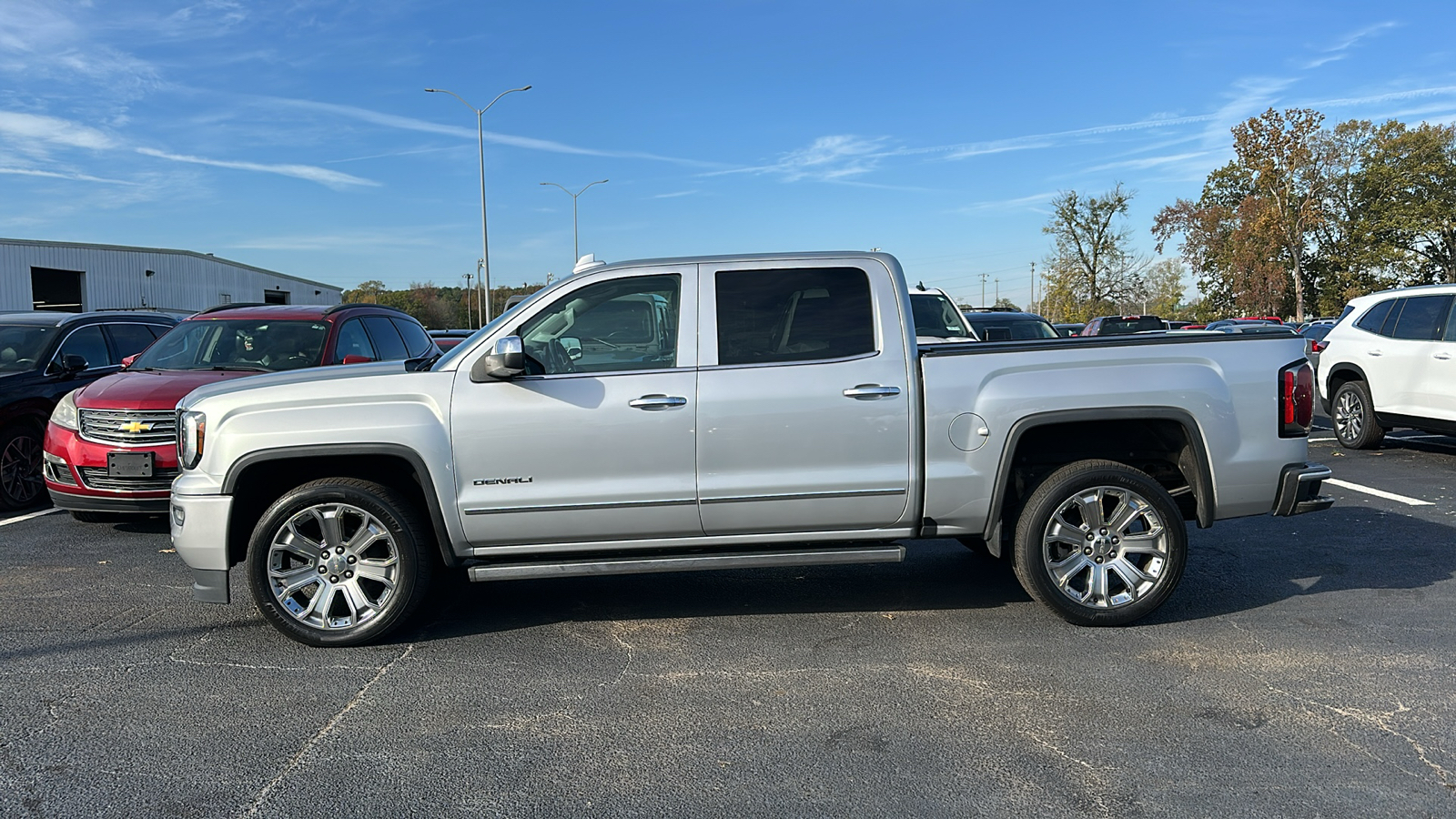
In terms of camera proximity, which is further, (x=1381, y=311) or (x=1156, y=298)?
(x=1156, y=298)

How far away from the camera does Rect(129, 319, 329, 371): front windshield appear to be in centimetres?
834

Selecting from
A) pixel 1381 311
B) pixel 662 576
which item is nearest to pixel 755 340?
pixel 662 576

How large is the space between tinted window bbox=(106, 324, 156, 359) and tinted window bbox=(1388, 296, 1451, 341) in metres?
13.3

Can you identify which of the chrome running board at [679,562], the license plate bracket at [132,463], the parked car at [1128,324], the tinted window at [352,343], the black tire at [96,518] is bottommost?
the black tire at [96,518]

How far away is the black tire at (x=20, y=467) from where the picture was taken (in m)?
8.73

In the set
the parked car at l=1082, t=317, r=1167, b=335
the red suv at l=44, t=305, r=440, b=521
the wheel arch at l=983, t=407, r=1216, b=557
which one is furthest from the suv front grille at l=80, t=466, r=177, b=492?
the parked car at l=1082, t=317, r=1167, b=335

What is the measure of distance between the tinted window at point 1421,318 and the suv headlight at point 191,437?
11.1 metres

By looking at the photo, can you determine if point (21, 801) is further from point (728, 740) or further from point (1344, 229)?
point (1344, 229)

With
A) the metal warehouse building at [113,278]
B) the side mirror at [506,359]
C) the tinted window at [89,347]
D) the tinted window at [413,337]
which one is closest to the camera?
the side mirror at [506,359]

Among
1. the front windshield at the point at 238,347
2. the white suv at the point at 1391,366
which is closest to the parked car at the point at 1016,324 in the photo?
the white suv at the point at 1391,366

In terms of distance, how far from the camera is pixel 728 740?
380cm

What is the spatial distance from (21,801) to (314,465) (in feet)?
6.75

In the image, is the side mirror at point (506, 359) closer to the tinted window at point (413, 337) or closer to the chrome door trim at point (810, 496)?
the chrome door trim at point (810, 496)

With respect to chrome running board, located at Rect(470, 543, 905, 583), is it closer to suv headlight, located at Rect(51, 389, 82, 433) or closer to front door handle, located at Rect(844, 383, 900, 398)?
front door handle, located at Rect(844, 383, 900, 398)
